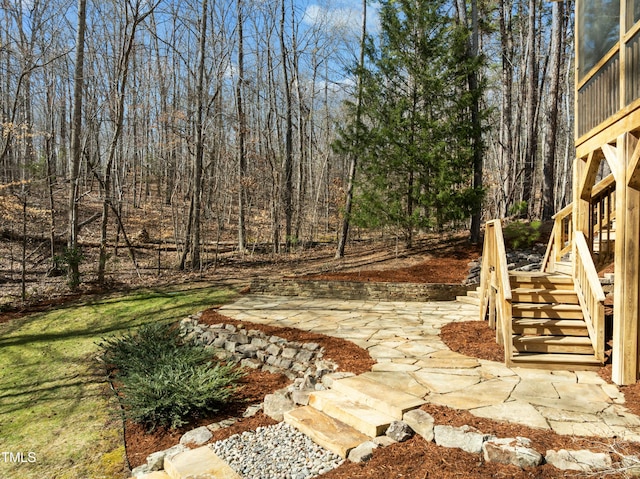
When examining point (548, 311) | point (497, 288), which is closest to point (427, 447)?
point (497, 288)

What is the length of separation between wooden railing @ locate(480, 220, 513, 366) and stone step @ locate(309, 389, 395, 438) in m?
2.01

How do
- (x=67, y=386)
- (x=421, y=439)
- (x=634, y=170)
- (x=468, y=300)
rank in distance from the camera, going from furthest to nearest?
(x=468, y=300)
(x=67, y=386)
(x=634, y=170)
(x=421, y=439)

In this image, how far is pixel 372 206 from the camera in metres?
12.4

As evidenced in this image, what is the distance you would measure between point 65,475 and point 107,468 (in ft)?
1.25

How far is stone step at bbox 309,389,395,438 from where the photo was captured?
343 cm

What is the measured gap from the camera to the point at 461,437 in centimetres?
311

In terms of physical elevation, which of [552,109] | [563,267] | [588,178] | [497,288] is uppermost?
[552,109]

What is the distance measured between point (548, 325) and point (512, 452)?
2.93 metres

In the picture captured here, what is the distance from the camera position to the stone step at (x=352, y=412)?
3430 millimetres

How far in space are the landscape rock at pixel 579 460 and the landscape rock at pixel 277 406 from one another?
7.52 ft

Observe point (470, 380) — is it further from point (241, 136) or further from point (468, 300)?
point (241, 136)

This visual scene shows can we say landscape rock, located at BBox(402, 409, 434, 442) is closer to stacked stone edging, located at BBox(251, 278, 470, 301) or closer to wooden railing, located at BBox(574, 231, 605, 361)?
wooden railing, located at BBox(574, 231, 605, 361)

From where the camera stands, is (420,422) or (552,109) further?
(552,109)

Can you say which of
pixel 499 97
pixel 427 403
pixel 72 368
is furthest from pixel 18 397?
pixel 499 97
